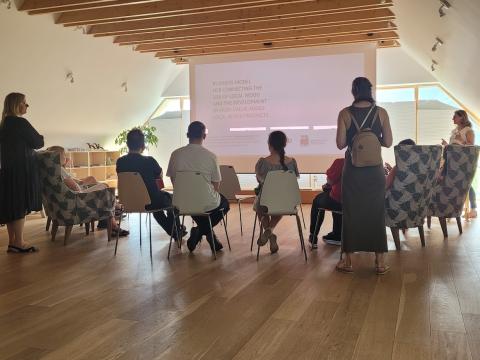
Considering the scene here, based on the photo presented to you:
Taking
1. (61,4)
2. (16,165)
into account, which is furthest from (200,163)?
(61,4)

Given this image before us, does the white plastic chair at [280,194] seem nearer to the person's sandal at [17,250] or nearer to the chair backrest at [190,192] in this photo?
the chair backrest at [190,192]

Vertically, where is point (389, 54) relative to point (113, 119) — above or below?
above

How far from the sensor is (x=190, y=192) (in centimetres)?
403

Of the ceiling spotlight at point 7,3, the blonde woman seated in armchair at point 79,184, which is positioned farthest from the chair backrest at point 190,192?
the ceiling spotlight at point 7,3

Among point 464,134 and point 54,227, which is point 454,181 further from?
point 54,227

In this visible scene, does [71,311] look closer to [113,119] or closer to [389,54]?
[113,119]

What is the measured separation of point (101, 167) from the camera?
9.62 meters

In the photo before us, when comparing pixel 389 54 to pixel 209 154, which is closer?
pixel 209 154

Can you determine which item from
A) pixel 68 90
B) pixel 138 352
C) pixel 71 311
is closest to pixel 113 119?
pixel 68 90

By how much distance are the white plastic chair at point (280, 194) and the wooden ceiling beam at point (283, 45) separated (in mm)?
4382

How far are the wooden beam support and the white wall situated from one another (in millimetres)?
649

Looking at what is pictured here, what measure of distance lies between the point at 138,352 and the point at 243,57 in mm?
6880

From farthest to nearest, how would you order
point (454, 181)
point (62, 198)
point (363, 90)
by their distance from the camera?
1. point (454, 181)
2. point (62, 198)
3. point (363, 90)

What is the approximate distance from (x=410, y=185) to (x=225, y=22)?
3.63 metres
